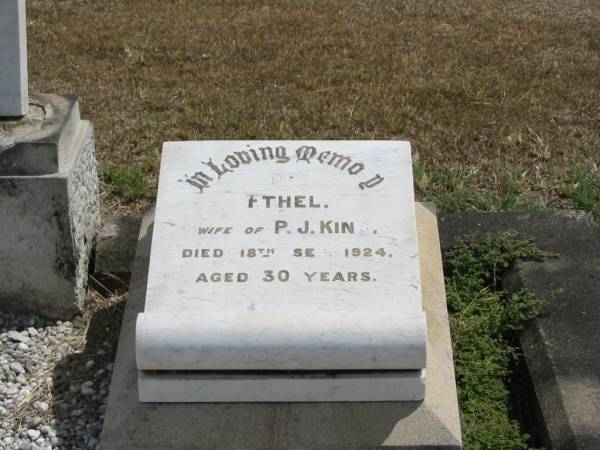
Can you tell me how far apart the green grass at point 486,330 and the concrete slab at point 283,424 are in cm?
26

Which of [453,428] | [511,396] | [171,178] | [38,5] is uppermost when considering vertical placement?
[171,178]

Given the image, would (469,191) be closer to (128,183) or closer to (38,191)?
(128,183)

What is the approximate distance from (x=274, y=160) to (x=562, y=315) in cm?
128

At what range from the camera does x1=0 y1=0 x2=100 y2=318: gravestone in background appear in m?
3.97

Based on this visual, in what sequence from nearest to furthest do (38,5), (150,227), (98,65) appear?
(150,227)
(98,65)
(38,5)

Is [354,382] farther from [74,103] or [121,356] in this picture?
[74,103]

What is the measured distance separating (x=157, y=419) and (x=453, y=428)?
3.23 feet

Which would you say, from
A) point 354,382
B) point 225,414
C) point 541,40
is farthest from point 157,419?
point 541,40

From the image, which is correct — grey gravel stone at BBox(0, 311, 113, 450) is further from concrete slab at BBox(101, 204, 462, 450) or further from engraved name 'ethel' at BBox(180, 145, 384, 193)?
engraved name 'ethel' at BBox(180, 145, 384, 193)

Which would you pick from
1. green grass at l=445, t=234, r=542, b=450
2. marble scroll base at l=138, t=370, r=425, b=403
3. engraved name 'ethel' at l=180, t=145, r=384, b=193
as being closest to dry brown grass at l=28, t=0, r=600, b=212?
green grass at l=445, t=234, r=542, b=450

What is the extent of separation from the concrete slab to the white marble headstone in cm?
123

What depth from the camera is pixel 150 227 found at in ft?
14.7

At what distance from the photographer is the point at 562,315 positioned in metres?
4.08

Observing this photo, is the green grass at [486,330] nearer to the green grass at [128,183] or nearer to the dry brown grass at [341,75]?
the dry brown grass at [341,75]
